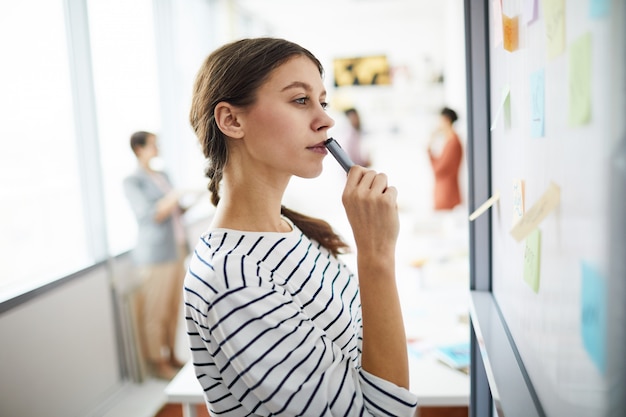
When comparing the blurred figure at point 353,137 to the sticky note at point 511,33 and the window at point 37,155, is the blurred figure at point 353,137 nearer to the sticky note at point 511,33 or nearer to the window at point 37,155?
the window at point 37,155

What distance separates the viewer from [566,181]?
519 millimetres

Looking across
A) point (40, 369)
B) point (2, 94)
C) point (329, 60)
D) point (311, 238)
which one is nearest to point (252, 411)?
point (311, 238)

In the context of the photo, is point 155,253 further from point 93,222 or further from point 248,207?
point 248,207

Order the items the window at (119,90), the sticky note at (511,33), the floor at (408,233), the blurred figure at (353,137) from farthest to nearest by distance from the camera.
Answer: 1. the blurred figure at (353,137)
2. the window at (119,90)
3. the floor at (408,233)
4. the sticky note at (511,33)

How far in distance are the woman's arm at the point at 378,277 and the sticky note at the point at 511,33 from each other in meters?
0.30

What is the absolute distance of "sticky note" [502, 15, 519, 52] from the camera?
0.74m

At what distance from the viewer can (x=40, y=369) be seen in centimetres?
203

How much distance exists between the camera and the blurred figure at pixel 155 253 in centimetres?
284

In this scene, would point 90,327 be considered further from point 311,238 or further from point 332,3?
point 332,3

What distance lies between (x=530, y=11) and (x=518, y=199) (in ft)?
0.95

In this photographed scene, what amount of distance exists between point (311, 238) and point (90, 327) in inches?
73.1

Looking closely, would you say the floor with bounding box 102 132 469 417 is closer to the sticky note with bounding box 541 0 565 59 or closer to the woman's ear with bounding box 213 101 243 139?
the woman's ear with bounding box 213 101 243 139

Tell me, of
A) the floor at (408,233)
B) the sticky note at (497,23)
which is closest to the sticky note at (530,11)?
the sticky note at (497,23)

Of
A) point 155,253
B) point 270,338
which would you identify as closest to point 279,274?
point 270,338
